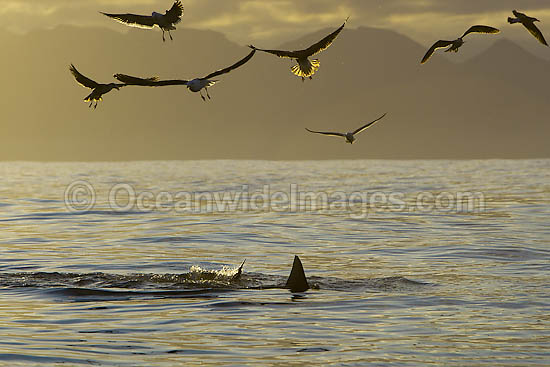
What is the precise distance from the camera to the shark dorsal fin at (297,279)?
80.8 ft

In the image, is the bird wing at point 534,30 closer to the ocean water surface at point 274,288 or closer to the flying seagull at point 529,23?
the flying seagull at point 529,23

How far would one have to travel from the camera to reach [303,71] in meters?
20.5

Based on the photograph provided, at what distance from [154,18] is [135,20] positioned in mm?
442

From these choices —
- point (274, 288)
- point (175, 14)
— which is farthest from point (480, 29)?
point (274, 288)

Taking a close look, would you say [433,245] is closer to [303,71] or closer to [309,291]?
[309,291]

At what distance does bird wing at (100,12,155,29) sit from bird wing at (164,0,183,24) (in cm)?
36

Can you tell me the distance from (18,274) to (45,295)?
13.0 feet

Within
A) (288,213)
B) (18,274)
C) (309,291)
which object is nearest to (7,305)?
(18,274)

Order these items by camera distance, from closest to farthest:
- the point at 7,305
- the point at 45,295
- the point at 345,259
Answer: the point at 7,305, the point at 45,295, the point at 345,259

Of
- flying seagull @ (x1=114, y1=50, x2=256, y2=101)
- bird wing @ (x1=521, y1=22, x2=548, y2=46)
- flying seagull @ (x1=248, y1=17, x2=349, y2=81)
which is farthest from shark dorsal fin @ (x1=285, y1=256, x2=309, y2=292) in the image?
bird wing @ (x1=521, y1=22, x2=548, y2=46)

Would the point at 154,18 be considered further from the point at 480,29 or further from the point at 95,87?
the point at 480,29

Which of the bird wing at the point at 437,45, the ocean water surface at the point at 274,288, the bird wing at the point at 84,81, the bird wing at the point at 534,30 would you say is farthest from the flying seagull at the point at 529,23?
the bird wing at the point at 84,81

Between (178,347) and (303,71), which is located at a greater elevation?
(303,71)

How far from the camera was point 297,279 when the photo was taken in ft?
81.5
